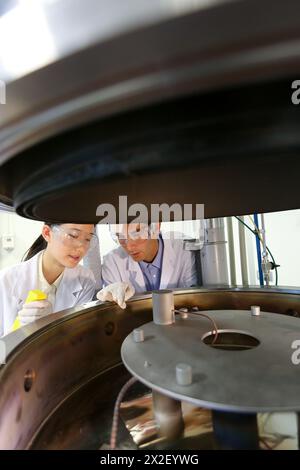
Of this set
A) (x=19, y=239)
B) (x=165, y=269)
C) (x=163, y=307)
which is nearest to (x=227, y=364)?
(x=163, y=307)

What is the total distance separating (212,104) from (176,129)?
0.04 meters

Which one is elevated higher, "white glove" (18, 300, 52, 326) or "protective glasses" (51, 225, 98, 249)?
"protective glasses" (51, 225, 98, 249)

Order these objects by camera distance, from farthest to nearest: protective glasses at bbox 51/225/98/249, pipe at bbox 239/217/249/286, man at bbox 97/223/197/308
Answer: pipe at bbox 239/217/249/286
man at bbox 97/223/197/308
protective glasses at bbox 51/225/98/249

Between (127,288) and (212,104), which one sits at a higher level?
(212,104)

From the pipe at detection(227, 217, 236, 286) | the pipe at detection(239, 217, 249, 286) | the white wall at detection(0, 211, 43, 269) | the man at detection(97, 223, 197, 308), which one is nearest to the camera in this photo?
the man at detection(97, 223, 197, 308)

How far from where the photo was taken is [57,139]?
25 cm

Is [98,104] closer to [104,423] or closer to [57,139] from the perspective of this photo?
[57,139]

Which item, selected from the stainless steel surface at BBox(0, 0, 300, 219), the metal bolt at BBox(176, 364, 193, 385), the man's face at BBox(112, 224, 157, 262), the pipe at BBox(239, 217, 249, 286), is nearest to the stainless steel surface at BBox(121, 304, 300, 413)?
the metal bolt at BBox(176, 364, 193, 385)

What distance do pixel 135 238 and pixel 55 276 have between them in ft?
1.37

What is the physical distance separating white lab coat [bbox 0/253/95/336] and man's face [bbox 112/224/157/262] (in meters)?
0.26

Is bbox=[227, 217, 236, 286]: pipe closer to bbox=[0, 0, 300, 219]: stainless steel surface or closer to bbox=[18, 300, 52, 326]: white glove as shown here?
bbox=[18, 300, 52, 326]: white glove

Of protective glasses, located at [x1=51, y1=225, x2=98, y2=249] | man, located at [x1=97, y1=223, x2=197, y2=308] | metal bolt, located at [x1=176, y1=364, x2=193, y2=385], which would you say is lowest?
metal bolt, located at [x1=176, y1=364, x2=193, y2=385]

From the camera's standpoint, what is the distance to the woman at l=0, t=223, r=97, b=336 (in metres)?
0.96
